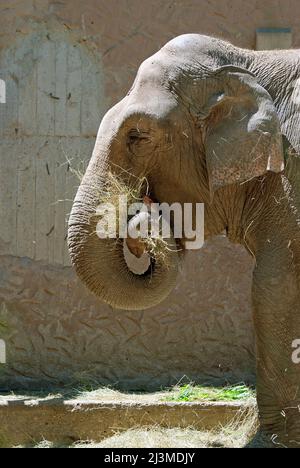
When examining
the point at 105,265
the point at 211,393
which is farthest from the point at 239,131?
the point at 211,393

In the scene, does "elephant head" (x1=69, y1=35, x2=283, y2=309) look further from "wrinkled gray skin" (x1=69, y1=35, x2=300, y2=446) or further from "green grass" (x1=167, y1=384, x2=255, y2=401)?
"green grass" (x1=167, y1=384, x2=255, y2=401)

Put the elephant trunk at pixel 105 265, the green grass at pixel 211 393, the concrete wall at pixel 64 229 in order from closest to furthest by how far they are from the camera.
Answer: the elephant trunk at pixel 105 265 → the green grass at pixel 211 393 → the concrete wall at pixel 64 229

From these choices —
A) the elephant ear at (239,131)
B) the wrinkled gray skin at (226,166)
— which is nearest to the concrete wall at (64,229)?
the wrinkled gray skin at (226,166)

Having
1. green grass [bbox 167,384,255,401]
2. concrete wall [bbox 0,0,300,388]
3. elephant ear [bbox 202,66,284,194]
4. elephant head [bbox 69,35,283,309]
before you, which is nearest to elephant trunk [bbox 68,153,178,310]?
elephant head [bbox 69,35,283,309]

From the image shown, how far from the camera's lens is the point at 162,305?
24.4ft

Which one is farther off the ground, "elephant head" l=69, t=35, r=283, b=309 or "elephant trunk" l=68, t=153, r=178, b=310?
"elephant head" l=69, t=35, r=283, b=309

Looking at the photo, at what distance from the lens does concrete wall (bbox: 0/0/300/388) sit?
24.3 ft

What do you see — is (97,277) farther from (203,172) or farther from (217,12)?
(217,12)

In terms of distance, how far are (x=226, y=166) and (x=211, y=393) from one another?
9.72 ft

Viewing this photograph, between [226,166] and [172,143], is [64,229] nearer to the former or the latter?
[172,143]

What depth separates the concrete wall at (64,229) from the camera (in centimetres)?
741

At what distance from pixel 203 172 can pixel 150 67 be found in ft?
1.79

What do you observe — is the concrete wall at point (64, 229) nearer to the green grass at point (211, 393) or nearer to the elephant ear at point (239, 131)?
the green grass at point (211, 393)
